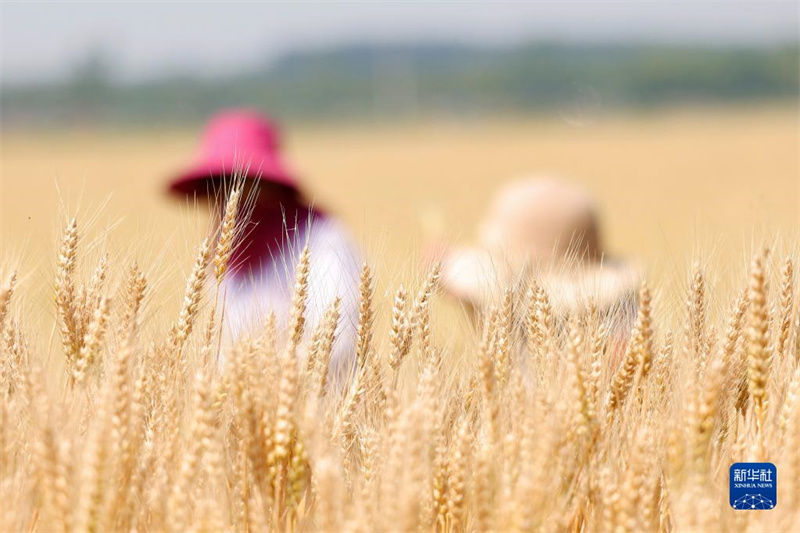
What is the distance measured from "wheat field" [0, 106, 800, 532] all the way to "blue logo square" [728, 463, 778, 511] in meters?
0.02

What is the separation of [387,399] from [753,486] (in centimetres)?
42

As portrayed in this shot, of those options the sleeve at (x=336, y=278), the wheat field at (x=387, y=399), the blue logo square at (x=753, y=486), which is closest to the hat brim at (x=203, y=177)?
the sleeve at (x=336, y=278)

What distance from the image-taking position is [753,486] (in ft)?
3.45

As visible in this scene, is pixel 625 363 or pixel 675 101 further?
pixel 675 101

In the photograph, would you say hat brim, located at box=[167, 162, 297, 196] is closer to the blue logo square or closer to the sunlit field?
the sunlit field

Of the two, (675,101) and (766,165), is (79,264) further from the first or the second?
(675,101)

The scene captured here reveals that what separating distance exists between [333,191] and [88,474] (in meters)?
20.2

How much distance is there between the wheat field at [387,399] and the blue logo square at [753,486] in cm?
2

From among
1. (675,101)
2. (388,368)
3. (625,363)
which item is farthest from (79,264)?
(675,101)

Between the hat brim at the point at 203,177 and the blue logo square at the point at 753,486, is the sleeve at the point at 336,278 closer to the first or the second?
the hat brim at the point at 203,177

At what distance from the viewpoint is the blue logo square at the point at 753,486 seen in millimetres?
1017

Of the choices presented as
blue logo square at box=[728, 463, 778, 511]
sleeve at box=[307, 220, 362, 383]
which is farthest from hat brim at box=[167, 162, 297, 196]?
blue logo square at box=[728, 463, 778, 511]

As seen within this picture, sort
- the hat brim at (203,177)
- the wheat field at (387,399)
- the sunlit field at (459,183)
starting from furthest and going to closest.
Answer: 1. the hat brim at (203,177)
2. the sunlit field at (459,183)
3. the wheat field at (387,399)

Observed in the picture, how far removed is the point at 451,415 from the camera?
118 centimetres
